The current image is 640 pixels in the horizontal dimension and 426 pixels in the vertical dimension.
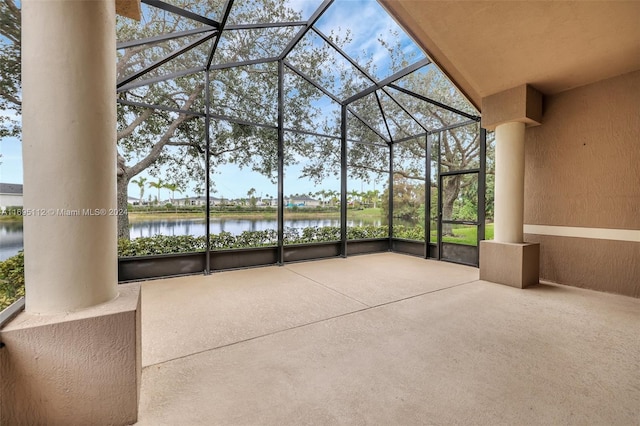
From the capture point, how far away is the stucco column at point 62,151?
4.57ft

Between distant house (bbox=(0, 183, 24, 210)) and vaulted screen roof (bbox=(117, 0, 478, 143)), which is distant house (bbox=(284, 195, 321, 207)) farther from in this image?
distant house (bbox=(0, 183, 24, 210))

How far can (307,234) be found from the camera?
6434mm

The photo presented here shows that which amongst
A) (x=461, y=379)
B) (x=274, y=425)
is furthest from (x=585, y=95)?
(x=274, y=425)

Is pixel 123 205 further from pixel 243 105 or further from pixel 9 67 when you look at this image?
pixel 243 105

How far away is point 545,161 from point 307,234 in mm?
4736

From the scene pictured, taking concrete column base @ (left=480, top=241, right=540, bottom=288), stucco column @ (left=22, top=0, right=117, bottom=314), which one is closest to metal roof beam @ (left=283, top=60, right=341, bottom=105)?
concrete column base @ (left=480, top=241, right=540, bottom=288)

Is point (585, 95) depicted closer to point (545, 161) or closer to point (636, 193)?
point (545, 161)

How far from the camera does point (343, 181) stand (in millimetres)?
6777

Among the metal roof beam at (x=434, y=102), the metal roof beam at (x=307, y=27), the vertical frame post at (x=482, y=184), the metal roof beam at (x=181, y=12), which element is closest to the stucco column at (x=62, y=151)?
the metal roof beam at (x=181, y=12)

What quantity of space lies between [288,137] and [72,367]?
17.4ft

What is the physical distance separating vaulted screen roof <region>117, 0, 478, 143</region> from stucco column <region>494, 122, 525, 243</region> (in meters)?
1.45

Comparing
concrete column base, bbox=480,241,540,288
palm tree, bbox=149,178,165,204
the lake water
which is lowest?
concrete column base, bbox=480,241,540,288

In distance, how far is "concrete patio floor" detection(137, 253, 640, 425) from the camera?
165 cm

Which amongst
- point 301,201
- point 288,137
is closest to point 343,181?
point 301,201
